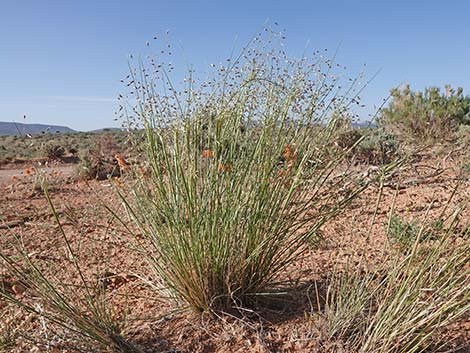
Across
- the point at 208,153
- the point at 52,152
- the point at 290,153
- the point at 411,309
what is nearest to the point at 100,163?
the point at 208,153

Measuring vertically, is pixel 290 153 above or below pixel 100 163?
above

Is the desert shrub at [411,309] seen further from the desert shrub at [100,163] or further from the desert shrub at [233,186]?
the desert shrub at [100,163]

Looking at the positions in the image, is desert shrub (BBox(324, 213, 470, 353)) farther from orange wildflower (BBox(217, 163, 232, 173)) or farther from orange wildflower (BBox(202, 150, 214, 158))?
orange wildflower (BBox(202, 150, 214, 158))

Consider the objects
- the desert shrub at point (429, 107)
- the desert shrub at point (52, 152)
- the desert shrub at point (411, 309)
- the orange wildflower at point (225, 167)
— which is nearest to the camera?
the desert shrub at point (411, 309)

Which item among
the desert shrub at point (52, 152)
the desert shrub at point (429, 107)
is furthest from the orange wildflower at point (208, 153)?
the desert shrub at point (52, 152)

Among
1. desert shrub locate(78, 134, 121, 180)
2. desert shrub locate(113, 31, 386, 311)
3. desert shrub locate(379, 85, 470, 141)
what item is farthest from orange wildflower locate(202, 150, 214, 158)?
desert shrub locate(379, 85, 470, 141)

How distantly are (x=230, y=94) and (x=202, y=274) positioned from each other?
90 cm

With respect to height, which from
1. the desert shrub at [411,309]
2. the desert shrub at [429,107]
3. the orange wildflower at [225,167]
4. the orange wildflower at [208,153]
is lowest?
the desert shrub at [411,309]

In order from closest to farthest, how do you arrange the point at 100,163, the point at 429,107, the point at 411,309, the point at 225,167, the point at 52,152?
the point at 411,309 < the point at 225,167 < the point at 100,163 < the point at 429,107 < the point at 52,152

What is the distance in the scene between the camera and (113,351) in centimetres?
168

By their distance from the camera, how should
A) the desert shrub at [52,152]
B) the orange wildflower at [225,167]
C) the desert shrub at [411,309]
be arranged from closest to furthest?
the desert shrub at [411,309], the orange wildflower at [225,167], the desert shrub at [52,152]

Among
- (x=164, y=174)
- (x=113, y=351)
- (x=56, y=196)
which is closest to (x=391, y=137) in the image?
(x=56, y=196)

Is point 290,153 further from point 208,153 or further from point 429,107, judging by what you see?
point 429,107

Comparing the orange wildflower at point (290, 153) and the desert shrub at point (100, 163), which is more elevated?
the orange wildflower at point (290, 153)
